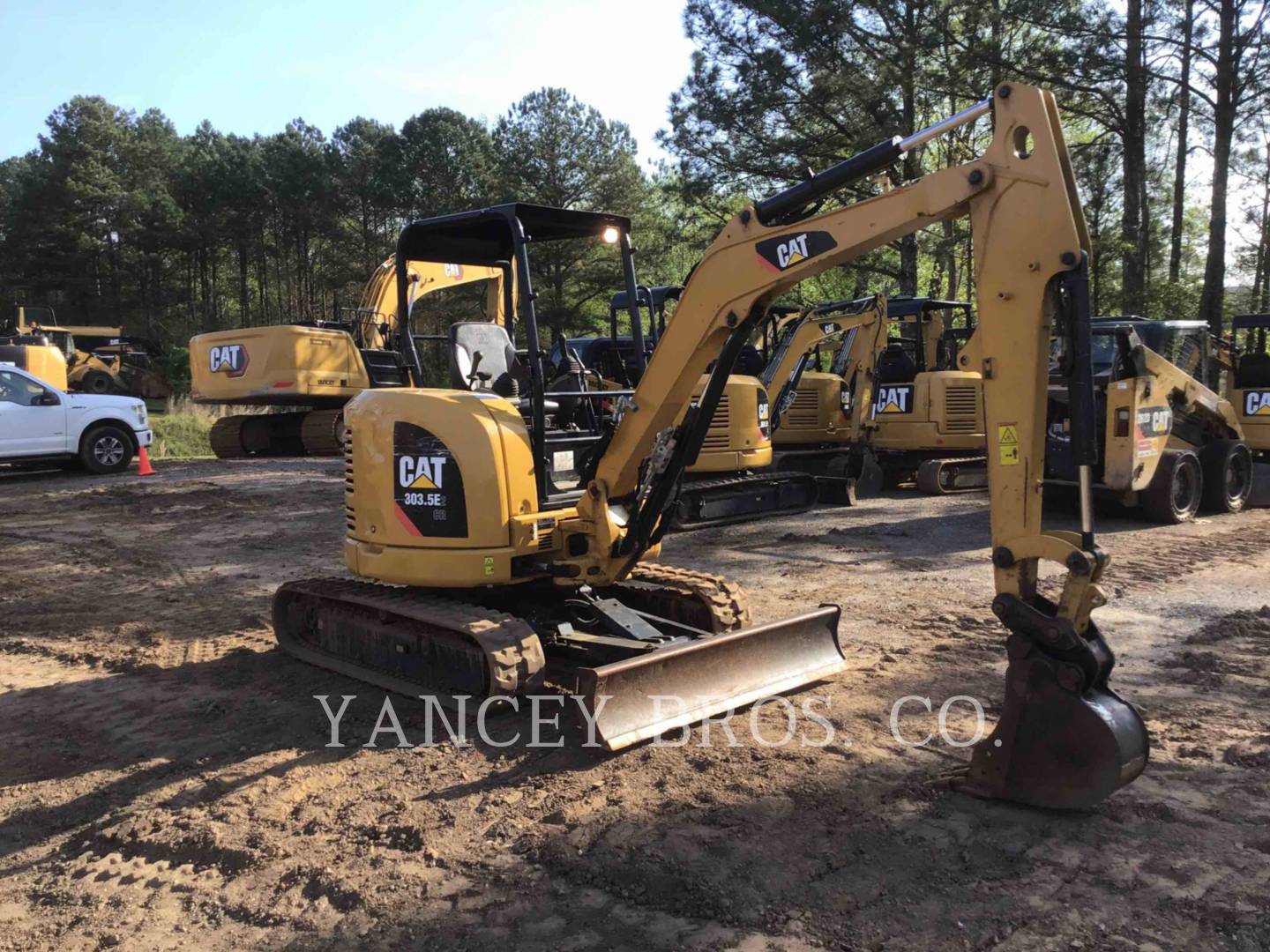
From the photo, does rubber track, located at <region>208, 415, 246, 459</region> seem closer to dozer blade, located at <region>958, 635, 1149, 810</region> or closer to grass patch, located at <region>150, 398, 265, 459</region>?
grass patch, located at <region>150, 398, 265, 459</region>

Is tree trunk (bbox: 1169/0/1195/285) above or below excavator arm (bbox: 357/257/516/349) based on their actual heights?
above

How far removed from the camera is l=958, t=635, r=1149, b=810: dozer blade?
11.3 ft

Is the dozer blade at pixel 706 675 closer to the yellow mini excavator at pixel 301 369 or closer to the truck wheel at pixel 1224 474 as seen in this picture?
the truck wheel at pixel 1224 474

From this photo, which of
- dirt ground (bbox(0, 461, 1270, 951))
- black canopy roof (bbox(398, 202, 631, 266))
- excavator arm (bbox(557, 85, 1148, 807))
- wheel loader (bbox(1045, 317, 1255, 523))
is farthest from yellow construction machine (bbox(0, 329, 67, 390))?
excavator arm (bbox(557, 85, 1148, 807))

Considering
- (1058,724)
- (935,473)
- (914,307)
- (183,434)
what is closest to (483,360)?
(1058,724)

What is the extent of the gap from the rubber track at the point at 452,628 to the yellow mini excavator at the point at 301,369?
31.9 feet

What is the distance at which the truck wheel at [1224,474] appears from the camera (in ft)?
36.1

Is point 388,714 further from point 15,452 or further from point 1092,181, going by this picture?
point 1092,181

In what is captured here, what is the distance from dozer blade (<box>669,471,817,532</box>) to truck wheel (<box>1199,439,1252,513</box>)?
14.7 feet

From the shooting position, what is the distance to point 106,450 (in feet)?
49.5

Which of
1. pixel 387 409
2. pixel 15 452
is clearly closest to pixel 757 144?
pixel 15 452

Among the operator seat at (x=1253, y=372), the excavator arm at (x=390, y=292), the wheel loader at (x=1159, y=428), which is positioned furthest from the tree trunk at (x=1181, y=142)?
the excavator arm at (x=390, y=292)

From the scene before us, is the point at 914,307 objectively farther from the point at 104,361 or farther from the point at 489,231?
the point at 104,361

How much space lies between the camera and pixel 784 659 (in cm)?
510
